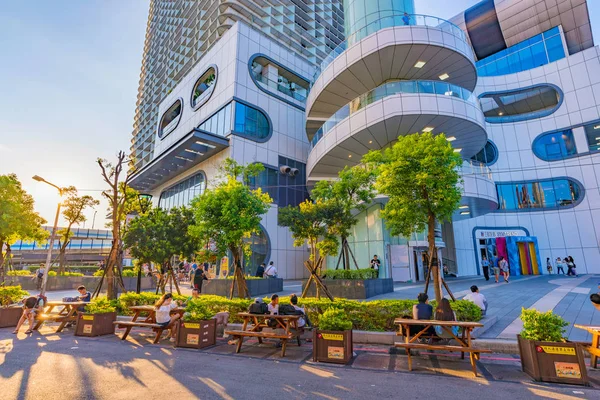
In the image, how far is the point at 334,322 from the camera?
6.24 metres

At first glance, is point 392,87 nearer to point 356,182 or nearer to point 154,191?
point 356,182

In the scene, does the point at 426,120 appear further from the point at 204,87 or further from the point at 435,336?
the point at 204,87

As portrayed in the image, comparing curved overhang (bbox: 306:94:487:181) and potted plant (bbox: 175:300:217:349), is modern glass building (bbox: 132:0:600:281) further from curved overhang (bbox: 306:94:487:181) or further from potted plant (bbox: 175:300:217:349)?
potted plant (bbox: 175:300:217:349)

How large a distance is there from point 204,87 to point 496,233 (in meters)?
32.7

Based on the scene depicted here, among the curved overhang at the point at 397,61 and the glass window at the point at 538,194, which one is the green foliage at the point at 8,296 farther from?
the glass window at the point at 538,194

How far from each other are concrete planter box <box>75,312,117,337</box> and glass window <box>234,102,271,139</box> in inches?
732

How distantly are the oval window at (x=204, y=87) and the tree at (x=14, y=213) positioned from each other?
54.3 ft

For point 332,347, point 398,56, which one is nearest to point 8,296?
point 332,347

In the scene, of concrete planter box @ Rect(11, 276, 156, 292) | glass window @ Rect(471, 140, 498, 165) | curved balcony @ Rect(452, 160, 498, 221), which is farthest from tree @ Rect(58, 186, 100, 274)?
glass window @ Rect(471, 140, 498, 165)

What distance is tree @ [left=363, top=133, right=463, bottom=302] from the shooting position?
29.1 ft

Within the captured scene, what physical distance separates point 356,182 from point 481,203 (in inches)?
410

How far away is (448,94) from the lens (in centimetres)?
1755

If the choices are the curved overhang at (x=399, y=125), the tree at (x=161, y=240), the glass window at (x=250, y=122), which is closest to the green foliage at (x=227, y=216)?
the tree at (x=161, y=240)

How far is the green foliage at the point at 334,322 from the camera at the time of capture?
20.4ft
